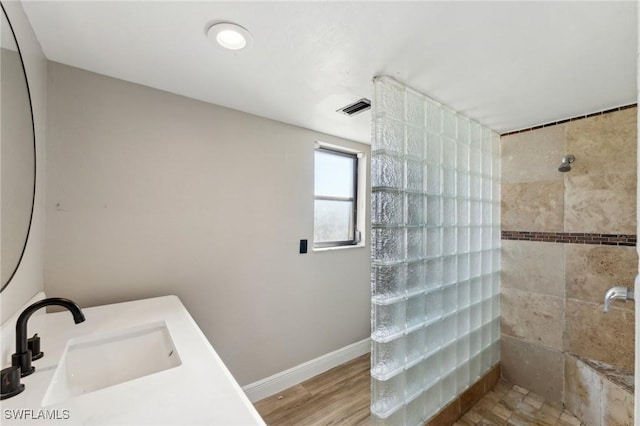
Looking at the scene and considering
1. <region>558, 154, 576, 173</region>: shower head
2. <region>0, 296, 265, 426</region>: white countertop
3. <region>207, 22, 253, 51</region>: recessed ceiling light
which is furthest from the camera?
<region>558, 154, 576, 173</region>: shower head

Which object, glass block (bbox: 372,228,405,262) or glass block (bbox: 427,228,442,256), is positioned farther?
glass block (bbox: 427,228,442,256)

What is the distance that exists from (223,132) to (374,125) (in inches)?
40.8

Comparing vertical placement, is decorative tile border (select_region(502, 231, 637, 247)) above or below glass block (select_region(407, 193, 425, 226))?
below

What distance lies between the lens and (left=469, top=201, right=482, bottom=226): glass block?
197cm

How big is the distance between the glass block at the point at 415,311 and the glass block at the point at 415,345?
51 millimetres

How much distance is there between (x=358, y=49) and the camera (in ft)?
3.84

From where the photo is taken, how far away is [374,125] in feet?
4.57

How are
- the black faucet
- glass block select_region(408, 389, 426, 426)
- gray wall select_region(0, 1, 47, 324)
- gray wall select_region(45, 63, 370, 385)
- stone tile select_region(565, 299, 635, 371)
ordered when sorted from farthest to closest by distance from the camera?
1. stone tile select_region(565, 299, 635, 371)
2. glass block select_region(408, 389, 426, 426)
3. gray wall select_region(45, 63, 370, 385)
4. gray wall select_region(0, 1, 47, 324)
5. the black faucet

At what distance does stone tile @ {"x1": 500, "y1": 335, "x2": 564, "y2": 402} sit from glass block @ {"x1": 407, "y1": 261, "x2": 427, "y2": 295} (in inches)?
52.9

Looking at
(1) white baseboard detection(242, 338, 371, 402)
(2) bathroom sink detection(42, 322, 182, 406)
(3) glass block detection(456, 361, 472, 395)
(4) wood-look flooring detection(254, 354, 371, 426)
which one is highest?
(2) bathroom sink detection(42, 322, 182, 406)

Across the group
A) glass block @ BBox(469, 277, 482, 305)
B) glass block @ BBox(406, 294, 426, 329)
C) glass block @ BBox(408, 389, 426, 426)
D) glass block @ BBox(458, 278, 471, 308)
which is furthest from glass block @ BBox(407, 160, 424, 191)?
glass block @ BBox(408, 389, 426, 426)

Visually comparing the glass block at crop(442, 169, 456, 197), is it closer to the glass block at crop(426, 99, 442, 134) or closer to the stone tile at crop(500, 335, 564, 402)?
the glass block at crop(426, 99, 442, 134)

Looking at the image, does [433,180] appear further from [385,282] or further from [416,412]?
[416,412]

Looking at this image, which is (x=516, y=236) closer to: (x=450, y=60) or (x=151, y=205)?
(x=450, y=60)
